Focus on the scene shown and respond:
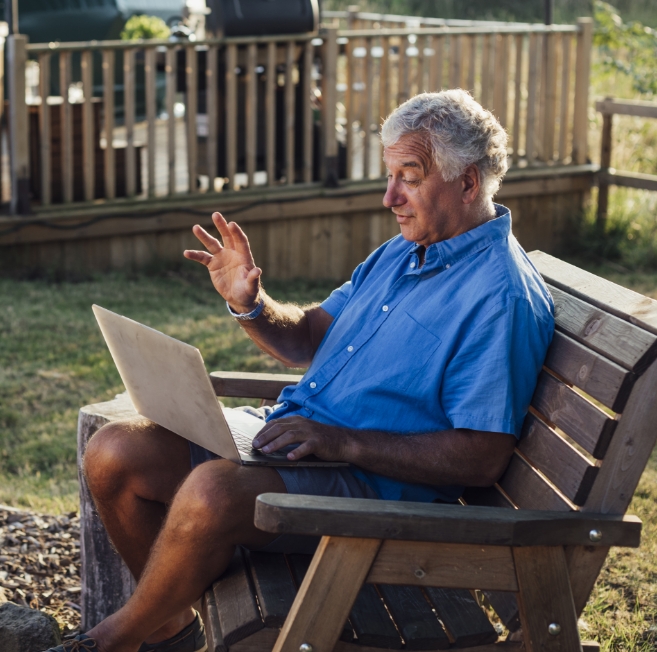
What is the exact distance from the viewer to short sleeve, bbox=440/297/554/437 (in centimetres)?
224

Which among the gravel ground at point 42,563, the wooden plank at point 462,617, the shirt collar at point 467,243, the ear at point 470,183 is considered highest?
the ear at point 470,183

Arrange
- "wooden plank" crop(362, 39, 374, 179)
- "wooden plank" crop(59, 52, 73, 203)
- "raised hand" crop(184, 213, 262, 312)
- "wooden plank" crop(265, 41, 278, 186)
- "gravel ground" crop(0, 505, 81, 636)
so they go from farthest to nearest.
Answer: "wooden plank" crop(362, 39, 374, 179), "wooden plank" crop(265, 41, 278, 186), "wooden plank" crop(59, 52, 73, 203), "gravel ground" crop(0, 505, 81, 636), "raised hand" crop(184, 213, 262, 312)

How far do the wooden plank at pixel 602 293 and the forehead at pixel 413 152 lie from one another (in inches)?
18.6

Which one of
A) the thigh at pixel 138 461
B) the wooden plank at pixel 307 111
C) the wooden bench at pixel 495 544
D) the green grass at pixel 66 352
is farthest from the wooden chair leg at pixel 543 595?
the wooden plank at pixel 307 111

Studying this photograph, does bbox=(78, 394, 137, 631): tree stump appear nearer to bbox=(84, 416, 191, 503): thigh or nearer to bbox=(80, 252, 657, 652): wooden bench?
bbox=(84, 416, 191, 503): thigh

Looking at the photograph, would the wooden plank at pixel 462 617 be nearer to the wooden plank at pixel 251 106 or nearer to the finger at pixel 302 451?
the finger at pixel 302 451

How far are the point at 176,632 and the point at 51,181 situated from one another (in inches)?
187

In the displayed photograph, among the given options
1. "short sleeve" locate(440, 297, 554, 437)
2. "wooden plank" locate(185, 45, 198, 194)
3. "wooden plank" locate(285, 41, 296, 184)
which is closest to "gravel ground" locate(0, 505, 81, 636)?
"short sleeve" locate(440, 297, 554, 437)

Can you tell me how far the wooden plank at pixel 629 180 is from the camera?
305 inches

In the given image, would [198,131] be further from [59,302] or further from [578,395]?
[578,395]

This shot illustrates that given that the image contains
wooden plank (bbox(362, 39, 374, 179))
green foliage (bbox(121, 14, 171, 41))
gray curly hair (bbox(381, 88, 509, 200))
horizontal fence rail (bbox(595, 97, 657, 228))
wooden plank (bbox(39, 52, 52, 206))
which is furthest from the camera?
green foliage (bbox(121, 14, 171, 41))

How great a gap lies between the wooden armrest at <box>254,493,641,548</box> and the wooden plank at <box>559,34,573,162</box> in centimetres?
653

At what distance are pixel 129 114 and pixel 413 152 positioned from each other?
4532 millimetres

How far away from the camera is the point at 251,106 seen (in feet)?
23.2
